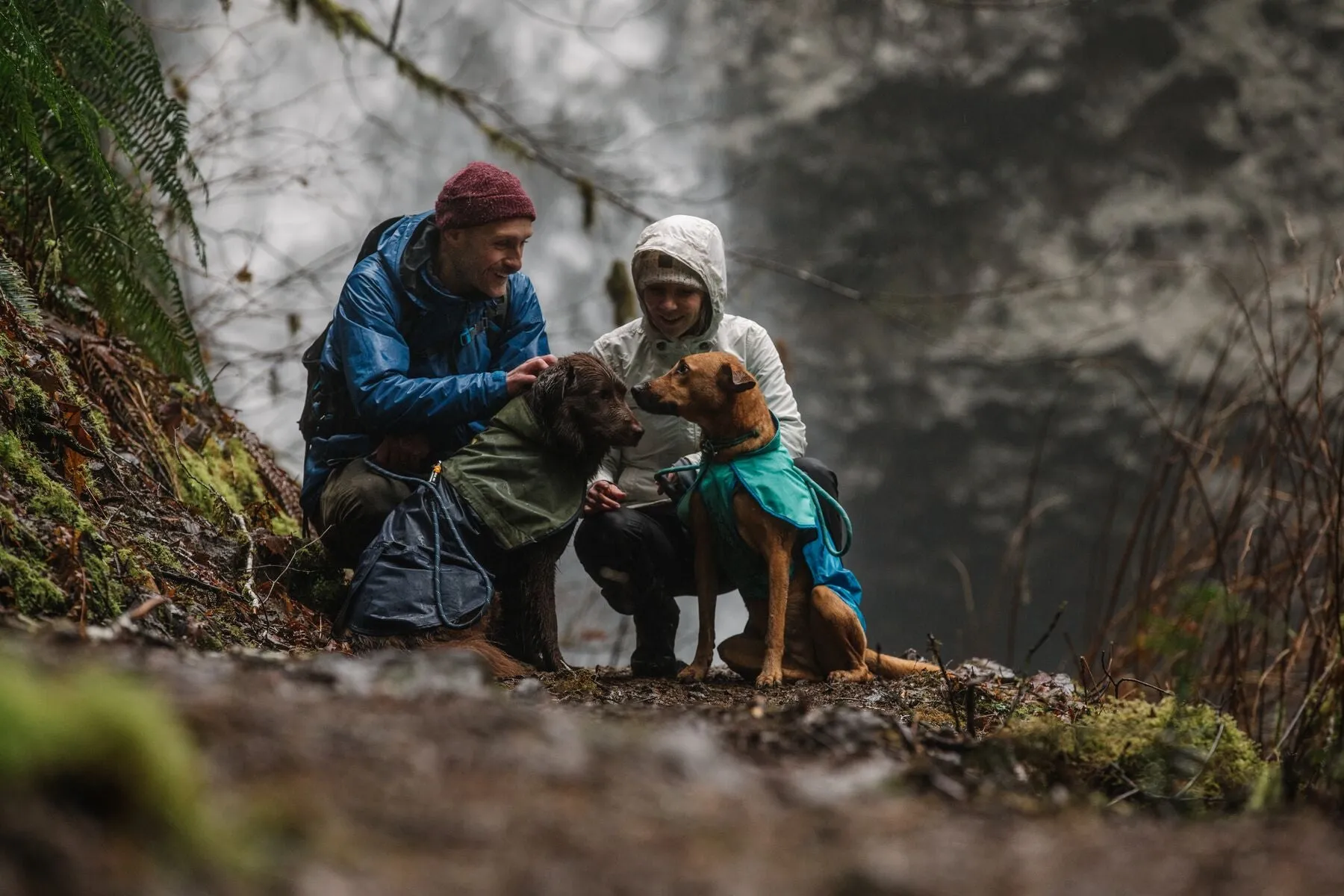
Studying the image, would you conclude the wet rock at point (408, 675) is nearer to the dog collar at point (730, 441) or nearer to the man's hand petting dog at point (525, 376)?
the man's hand petting dog at point (525, 376)

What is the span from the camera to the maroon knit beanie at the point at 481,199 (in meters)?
3.98

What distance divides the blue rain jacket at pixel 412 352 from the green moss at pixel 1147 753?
2156 millimetres

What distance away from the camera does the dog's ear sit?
3992 mm

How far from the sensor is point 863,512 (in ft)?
42.5

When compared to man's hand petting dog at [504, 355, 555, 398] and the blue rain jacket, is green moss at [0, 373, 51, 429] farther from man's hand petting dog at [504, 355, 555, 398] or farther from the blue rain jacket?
man's hand petting dog at [504, 355, 555, 398]

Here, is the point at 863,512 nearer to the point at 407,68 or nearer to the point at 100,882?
the point at 407,68

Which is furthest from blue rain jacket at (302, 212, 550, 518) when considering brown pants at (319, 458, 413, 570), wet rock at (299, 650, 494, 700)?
wet rock at (299, 650, 494, 700)

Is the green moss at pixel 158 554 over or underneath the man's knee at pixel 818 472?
underneath

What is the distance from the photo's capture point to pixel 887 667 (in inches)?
171

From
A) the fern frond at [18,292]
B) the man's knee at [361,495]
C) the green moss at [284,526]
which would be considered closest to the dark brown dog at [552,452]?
the man's knee at [361,495]

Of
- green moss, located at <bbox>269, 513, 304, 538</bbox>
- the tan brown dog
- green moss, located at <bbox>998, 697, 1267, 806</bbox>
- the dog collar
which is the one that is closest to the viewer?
green moss, located at <bbox>998, 697, 1267, 806</bbox>

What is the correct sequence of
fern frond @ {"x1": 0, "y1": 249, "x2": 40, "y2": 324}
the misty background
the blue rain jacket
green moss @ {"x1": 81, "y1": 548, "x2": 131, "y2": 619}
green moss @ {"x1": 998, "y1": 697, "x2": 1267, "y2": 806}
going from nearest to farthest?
green moss @ {"x1": 998, "y1": 697, "x2": 1267, "y2": 806} → green moss @ {"x1": 81, "y1": 548, "x2": 131, "y2": 619} → fern frond @ {"x1": 0, "y1": 249, "x2": 40, "y2": 324} → the blue rain jacket → the misty background

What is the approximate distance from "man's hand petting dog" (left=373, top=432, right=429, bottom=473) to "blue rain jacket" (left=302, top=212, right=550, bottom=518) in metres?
0.03

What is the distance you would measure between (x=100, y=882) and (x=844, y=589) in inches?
140
